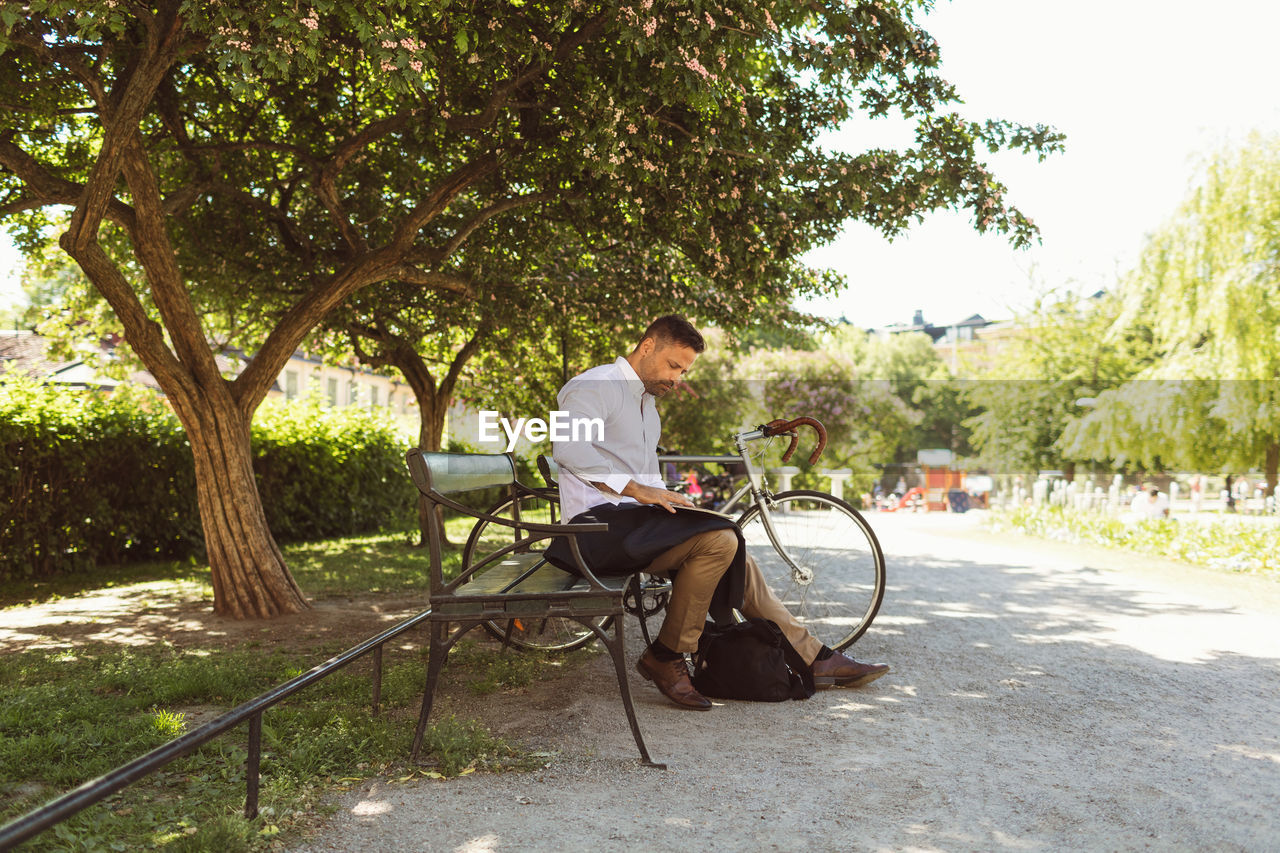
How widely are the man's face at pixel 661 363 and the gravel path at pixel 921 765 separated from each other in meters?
1.48

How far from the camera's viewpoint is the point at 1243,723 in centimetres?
400

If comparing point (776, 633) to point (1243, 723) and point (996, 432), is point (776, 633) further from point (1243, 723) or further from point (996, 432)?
point (996, 432)

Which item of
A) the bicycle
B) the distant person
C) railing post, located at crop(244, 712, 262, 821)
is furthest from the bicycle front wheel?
the distant person

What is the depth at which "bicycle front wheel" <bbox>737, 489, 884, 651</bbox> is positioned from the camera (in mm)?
5299

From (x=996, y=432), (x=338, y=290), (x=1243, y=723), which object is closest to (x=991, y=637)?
(x=1243, y=723)

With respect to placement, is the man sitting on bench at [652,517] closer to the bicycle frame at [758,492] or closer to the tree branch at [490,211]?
the bicycle frame at [758,492]

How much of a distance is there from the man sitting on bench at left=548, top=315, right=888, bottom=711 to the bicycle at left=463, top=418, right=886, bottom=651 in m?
0.74

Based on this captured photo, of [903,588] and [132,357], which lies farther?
[132,357]

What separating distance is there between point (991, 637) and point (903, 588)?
2617 mm

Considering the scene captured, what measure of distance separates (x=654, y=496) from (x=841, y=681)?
147 centimetres

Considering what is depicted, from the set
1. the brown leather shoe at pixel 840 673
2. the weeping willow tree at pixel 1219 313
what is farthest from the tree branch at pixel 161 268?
the weeping willow tree at pixel 1219 313

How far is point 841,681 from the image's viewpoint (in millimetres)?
4645

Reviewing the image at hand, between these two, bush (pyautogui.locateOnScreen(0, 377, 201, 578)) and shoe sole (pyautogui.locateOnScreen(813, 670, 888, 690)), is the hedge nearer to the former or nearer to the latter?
bush (pyautogui.locateOnScreen(0, 377, 201, 578))

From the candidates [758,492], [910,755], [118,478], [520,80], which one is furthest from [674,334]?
[118,478]
